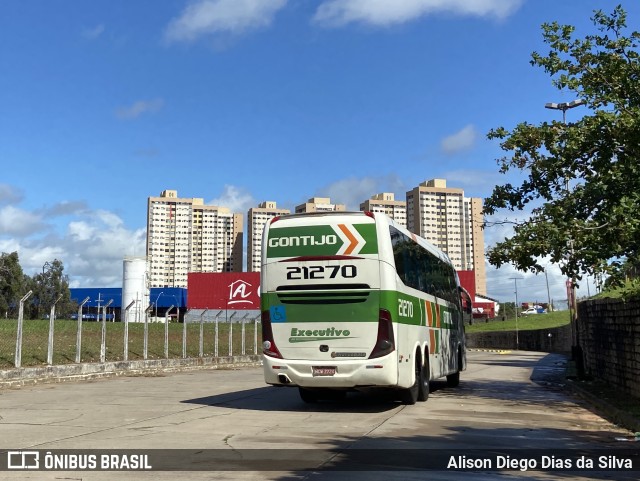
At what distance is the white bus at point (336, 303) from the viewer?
1241 cm

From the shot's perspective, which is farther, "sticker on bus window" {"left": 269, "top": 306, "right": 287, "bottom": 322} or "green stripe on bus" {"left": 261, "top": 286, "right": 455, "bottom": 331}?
"sticker on bus window" {"left": 269, "top": 306, "right": 287, "bottom": 322}

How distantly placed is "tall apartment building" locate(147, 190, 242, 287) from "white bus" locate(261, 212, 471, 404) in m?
145

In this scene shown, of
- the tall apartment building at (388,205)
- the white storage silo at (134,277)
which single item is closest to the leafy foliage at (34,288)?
the white storage silo at (134,277)

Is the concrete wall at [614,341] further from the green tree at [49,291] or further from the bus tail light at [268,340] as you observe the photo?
the green tree at [49,291]

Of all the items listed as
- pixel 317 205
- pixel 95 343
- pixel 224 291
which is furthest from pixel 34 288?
pixel 95 343

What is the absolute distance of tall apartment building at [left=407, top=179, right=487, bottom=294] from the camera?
435ft

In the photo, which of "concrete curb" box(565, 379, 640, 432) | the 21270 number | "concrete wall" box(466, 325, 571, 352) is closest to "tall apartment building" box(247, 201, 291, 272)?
"concrete wall" box(466, 325, 571, 352)

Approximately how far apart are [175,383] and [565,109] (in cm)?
1905

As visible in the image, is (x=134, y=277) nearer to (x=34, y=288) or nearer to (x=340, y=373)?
(x=34, y=288)

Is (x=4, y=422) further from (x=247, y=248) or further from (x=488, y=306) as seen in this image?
(x=247, y=248)

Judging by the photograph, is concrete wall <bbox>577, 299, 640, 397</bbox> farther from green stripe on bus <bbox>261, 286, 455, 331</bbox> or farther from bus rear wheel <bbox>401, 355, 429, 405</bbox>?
green stripe on bus <bbox>261, 286, 455, 331</bbox>

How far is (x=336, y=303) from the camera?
41.5 ft

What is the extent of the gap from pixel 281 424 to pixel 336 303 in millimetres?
2697

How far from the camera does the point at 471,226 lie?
134625 millimetres
